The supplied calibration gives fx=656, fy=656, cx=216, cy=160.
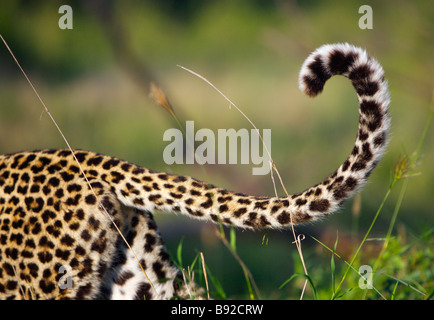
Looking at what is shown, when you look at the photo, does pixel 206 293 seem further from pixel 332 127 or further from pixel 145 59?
pixel 145 59

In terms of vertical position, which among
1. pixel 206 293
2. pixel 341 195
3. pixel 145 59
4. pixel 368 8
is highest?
pixel 368 8

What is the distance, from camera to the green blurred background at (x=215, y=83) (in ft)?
34.5

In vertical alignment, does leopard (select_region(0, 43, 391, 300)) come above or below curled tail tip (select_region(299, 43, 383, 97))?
below

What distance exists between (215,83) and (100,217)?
8526 millimetres

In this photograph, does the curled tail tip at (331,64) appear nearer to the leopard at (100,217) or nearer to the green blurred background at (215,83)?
the leopard at (100,217)

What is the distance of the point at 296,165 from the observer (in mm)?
10727

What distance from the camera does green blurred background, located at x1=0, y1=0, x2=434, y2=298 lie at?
10.5 meters

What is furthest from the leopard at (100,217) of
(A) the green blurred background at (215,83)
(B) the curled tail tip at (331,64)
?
(A) the green blurred background at (215,83)

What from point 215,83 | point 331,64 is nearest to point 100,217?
point 331,64

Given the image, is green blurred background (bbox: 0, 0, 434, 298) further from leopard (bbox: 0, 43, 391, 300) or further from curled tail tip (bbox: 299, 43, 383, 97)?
curled tail tip (bbox: 299, 43, 383, 97)

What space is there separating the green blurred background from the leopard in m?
5.46

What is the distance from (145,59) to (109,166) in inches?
397

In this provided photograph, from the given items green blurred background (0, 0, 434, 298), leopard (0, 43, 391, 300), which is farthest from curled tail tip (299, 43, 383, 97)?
green blurred background (0, 0, 434, 298)
